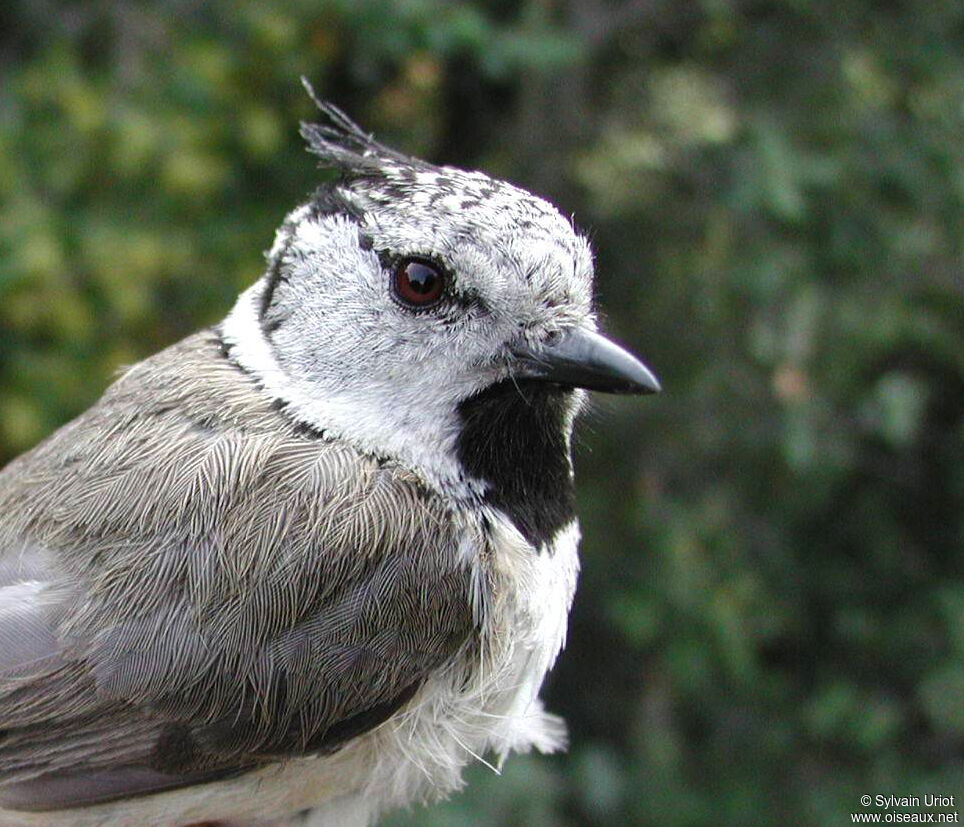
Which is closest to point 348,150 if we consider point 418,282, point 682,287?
point 418,282

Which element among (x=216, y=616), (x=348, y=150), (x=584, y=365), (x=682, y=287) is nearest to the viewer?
(x=216, y=616)

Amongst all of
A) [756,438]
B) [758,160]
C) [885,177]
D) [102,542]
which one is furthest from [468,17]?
[102,542]

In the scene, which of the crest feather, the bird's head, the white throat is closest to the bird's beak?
the bird's head

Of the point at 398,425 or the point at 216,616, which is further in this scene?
the point at 398,425

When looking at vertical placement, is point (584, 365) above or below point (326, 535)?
above

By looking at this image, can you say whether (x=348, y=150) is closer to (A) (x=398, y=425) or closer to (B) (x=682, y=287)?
(A) (x=398, y=425)
